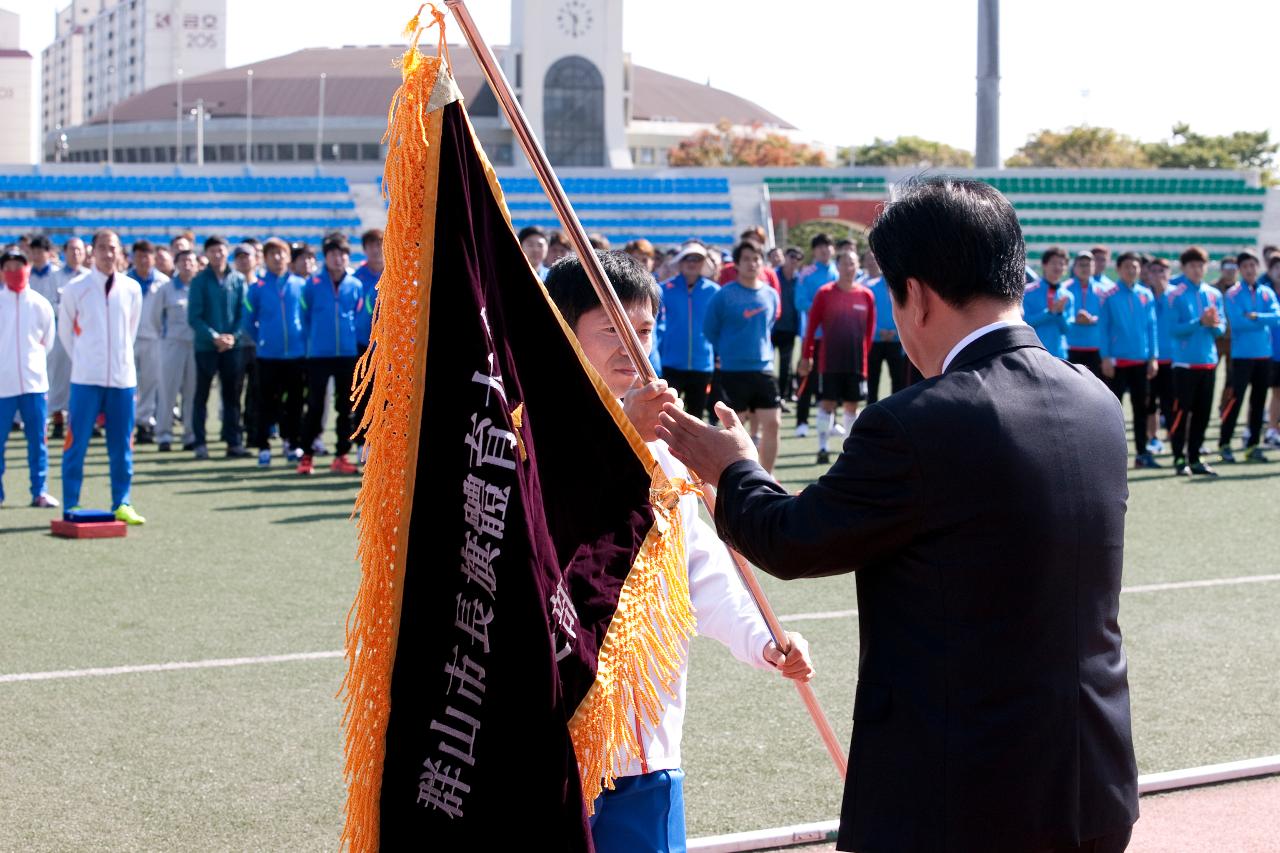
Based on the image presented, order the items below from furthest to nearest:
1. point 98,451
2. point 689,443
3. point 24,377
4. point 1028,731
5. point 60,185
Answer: point 60,185, point 98,451, point 24,377, point 689,443, point 1028,731

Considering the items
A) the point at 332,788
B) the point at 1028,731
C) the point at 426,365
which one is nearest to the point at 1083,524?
the point at 1028,731

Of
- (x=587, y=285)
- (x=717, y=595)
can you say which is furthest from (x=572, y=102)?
(x=717, y=595)

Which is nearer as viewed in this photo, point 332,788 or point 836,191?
point 332,788

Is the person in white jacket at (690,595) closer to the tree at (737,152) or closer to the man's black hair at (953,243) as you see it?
the man's black hair at (953,243)

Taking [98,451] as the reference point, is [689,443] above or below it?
above

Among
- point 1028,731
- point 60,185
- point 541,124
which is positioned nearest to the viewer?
point 1028,731

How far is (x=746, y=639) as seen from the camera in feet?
10.3

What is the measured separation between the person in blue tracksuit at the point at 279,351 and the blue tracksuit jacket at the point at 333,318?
1.17 feet

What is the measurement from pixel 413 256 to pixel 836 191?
4576cm

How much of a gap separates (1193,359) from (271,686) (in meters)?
10.3

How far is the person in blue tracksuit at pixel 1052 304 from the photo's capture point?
13.5 metres

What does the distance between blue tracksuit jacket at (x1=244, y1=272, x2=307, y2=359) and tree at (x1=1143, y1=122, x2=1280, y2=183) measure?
6748cm

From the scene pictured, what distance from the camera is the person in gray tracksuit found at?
15.2 meters

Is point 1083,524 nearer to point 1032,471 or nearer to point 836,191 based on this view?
point 1032,471
